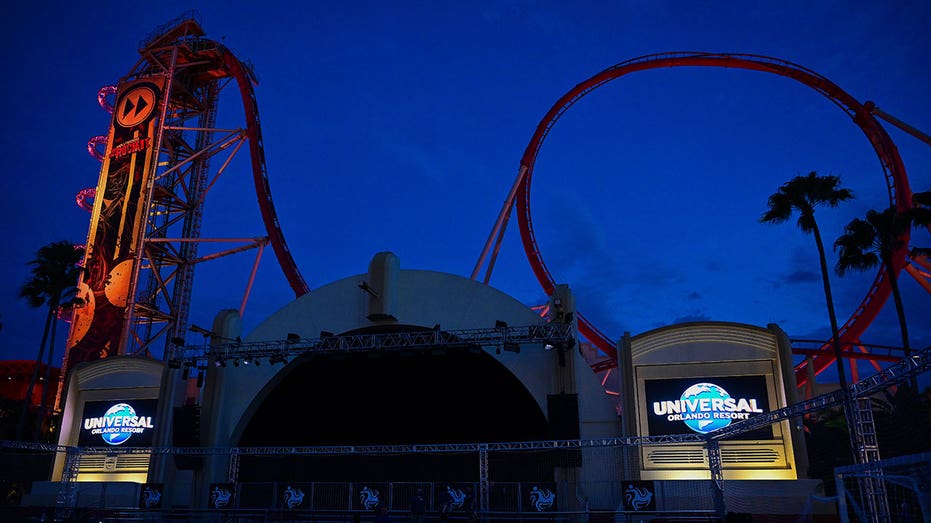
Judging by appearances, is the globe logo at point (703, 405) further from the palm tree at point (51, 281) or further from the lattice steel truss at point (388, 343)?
the palm tree at point (51, 281)

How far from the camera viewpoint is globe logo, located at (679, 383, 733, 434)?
21.8 metres

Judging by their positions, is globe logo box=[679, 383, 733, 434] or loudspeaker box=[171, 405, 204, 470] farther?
loudspeaker box=[171, 405, 204, 470]

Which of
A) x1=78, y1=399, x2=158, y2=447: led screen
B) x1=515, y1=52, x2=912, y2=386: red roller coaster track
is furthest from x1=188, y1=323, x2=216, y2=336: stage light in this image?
x1=515, y1=52, x2=912, y2=386: red roller coaster track

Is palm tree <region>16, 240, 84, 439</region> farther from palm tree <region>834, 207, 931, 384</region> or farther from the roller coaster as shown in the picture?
palm tree <region>834, 207, 931, 384</region>

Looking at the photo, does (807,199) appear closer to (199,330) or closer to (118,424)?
(199,330)

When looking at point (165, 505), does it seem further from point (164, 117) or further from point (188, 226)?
point (164, 117)

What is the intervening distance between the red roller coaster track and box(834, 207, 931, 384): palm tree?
3.43 m

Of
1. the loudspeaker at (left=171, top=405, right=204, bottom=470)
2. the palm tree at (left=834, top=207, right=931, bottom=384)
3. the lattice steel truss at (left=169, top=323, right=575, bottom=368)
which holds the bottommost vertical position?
the loudspeaker at (left=171, top=405, right=204, bottom=470)

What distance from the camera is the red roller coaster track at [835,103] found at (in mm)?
27062

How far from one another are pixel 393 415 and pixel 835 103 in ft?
75.9

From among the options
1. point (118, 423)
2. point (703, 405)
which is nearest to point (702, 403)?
point (703, 405)

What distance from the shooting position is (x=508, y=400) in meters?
25.3

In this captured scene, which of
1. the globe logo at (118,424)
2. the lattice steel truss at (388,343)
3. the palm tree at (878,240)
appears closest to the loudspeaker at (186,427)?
the lattice steel truss at (388,343)

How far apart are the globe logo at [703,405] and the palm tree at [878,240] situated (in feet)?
19.4
